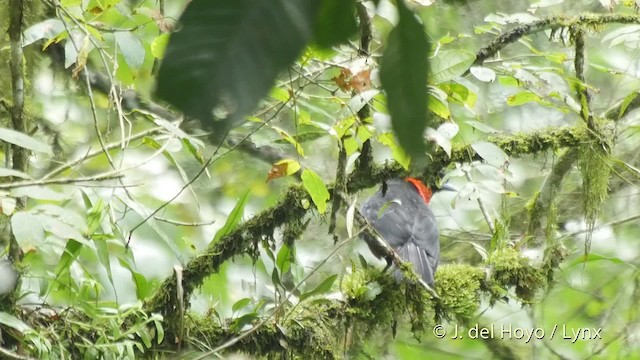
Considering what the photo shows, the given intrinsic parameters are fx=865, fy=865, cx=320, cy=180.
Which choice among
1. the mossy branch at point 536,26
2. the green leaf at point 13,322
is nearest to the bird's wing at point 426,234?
the mossy branch at point 536,26

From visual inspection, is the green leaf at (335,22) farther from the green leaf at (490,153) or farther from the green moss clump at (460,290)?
the green moss clump at (460,290)

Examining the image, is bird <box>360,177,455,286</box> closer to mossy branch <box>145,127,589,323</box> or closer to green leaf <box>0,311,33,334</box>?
mossy branch <box>145,127,589,323</box>

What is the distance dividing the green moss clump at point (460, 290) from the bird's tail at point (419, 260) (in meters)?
0.05

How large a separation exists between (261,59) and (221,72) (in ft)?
0.09

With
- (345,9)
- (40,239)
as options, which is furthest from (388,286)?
(345,9)

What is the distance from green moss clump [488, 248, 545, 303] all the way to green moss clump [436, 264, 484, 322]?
86 millimetres

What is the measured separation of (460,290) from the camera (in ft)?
11.4

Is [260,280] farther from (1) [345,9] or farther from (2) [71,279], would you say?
(1) [345,9]

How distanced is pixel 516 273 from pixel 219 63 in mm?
3233

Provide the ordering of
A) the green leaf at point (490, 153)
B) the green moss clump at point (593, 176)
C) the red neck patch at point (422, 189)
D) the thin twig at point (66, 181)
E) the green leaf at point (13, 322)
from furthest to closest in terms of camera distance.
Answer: the red neck patch at point (422, 189)
the green moss clump at point (593, 176)
the green leaf at point (490, 153)
the green leaf at point (13, 322)
the thin twig at point (66, 181)

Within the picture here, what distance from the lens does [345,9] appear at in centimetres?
61

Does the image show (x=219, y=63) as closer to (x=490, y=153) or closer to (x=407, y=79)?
(x=407, y=79)

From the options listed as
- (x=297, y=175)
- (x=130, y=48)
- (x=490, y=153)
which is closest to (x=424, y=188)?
(x=297, y=175)

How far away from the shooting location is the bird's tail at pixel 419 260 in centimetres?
352
